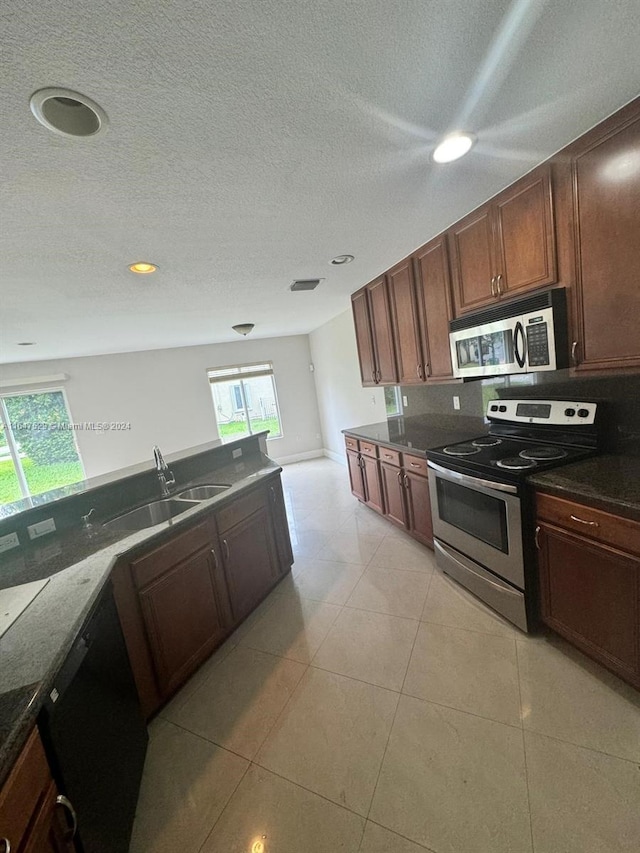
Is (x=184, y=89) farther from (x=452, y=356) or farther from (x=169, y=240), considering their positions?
(x=452, y=356)

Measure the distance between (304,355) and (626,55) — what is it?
573 cm

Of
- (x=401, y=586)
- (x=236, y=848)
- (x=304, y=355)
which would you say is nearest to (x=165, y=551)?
(x=236, y=848)

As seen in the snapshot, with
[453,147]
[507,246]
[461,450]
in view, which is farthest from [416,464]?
[453,147]

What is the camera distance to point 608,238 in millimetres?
1482

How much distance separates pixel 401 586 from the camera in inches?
95.7

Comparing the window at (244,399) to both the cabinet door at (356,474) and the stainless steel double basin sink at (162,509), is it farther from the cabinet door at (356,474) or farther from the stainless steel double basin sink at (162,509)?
the stainless steel double basin sink at (162,509)

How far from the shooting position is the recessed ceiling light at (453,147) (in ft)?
4.36

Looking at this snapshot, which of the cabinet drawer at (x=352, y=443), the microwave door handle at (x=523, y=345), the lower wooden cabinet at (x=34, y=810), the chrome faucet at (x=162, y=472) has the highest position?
the microwave door handle at (x=523, y=345)

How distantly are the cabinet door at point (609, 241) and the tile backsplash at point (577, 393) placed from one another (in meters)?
0.25

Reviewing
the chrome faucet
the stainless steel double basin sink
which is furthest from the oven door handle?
the chrome faucet

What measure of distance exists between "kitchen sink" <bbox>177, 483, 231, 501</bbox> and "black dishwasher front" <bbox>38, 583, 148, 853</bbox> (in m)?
0.99

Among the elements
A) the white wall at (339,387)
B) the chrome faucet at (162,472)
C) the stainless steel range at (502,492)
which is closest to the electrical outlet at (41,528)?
the chrome faucet at (162,472)

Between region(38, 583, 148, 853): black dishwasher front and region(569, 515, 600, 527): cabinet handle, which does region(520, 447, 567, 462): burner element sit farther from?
region(38, 583, 148, 853): black dishwasher front

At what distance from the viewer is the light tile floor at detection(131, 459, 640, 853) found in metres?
1.14
